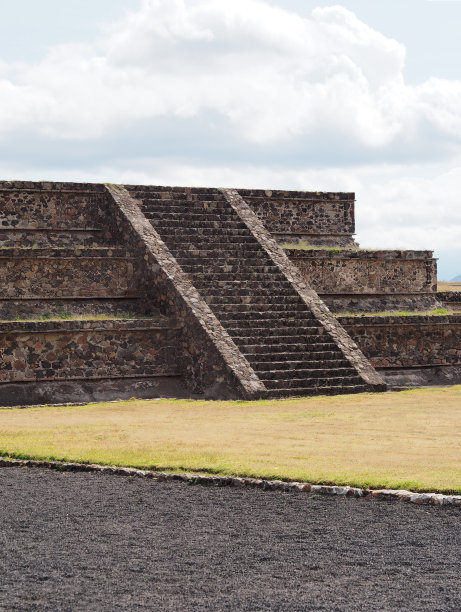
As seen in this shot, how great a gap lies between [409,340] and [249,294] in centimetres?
382

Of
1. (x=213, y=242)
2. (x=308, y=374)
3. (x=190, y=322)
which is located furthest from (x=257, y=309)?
(x=213, y=242)

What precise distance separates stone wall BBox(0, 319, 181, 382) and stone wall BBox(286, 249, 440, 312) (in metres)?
5.06

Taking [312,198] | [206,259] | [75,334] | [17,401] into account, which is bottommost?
[17,401]

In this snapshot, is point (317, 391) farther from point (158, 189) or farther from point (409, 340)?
point (158, 189)

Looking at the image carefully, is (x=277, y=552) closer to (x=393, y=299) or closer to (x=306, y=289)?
(x=306, y=289)

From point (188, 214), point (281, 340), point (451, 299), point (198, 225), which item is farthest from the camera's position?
point (451, 299)

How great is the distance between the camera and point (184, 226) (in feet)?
69.6

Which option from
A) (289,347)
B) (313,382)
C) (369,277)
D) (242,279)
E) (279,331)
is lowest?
(313,382)

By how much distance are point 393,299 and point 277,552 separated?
1702 centimetres

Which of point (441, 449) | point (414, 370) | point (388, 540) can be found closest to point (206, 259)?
point (414, 370)

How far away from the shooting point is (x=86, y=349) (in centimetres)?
1741

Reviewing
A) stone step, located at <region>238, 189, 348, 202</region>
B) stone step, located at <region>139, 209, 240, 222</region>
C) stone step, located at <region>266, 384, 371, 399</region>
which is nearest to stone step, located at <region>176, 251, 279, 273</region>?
stone step, located at <region>139, 209, 240, 222</region>

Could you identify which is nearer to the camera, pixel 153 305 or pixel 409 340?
pixel 153 305

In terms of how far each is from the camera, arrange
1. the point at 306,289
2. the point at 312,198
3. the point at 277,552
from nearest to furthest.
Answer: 1. the point at 277,552
2. the point at 306,289
3. the point at 312,198
